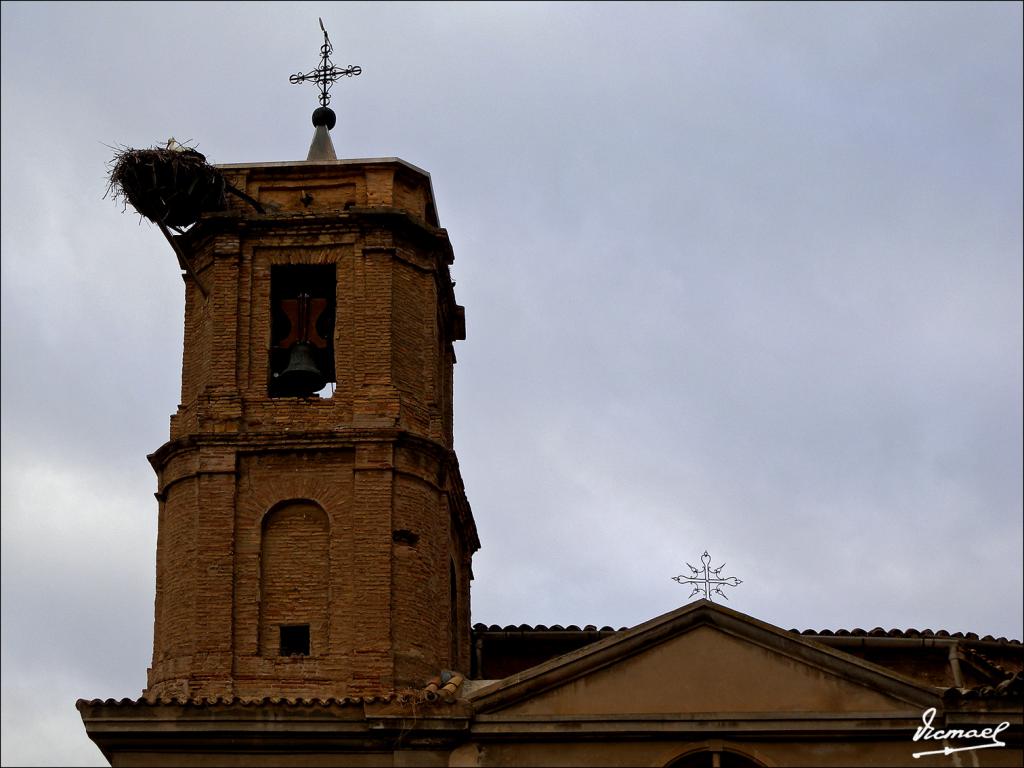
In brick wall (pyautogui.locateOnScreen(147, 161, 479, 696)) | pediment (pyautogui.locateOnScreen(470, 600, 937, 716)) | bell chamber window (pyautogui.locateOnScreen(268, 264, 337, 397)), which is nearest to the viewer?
pediment (pyautogui.locateOnScreen(470, 600, 937, 716))

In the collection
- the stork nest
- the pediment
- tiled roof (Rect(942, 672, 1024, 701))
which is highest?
the stork nest

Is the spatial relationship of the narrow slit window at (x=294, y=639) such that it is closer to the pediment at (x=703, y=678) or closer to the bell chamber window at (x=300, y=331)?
the pediment at (x=703, y=678)

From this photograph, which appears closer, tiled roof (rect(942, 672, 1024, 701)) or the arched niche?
tiled roof (rect(942, 672, 1024, 701))

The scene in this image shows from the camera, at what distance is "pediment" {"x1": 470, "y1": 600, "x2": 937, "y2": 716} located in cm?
2123

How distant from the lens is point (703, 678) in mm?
21406

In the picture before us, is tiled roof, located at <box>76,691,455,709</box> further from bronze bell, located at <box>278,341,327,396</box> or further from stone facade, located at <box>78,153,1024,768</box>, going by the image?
bronze bell, located at <box>278,341,327,396</box>

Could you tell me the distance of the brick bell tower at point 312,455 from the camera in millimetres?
22938

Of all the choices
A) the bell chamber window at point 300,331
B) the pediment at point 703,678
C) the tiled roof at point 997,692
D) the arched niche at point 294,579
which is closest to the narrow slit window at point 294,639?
the arched niche at point 294,579

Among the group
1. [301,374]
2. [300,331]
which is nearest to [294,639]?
[301,374]

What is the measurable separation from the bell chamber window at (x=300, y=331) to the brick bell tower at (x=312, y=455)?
0.09 feet

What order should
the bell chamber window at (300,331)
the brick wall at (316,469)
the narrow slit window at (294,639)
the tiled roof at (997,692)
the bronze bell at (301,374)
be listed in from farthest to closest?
the bell chamber window at (300,331) < the bronze bell at (301,374) < the narrow slit window at (294,639) < the brick wall at (316,469) < the tiled roof at (997,692)

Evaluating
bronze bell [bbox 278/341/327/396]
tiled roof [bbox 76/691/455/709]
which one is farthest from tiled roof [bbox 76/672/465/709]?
bronze bell [bbox 278/341/327/396]

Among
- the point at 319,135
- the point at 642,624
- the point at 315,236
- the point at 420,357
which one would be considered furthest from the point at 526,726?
the point at 319,135

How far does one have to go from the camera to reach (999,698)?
830 inches
